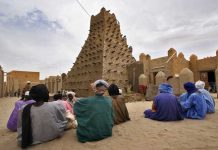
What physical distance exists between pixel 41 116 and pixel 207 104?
514cm

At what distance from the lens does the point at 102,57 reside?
23000 mm

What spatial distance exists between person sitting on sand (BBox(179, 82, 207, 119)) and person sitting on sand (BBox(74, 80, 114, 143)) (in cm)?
271

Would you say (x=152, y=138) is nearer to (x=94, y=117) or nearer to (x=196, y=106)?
(x=94, y=117)

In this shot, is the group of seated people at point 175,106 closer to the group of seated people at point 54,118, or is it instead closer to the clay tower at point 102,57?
the group of seated people at point 54,118

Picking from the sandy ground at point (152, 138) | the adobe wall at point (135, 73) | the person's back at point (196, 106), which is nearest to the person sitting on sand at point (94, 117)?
the sandy ground at point (152, 138)

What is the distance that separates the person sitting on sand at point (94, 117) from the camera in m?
4.11

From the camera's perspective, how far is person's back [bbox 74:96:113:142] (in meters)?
4.11

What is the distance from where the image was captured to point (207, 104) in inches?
253

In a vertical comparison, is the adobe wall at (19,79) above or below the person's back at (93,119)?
above

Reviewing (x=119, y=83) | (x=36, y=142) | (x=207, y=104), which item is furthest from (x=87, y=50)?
(x=36, y=142)

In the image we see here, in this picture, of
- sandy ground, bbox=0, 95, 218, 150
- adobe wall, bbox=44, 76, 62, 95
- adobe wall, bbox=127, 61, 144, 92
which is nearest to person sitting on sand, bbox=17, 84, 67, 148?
sandy ground, bbox=0, 95, 218, 150

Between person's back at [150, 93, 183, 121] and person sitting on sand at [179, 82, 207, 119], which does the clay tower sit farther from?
person's back at [150, 93, 183, 121]

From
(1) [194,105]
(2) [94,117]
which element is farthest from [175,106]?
(2) [94,117]

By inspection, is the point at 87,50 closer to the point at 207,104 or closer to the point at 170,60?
the point at 170,60
